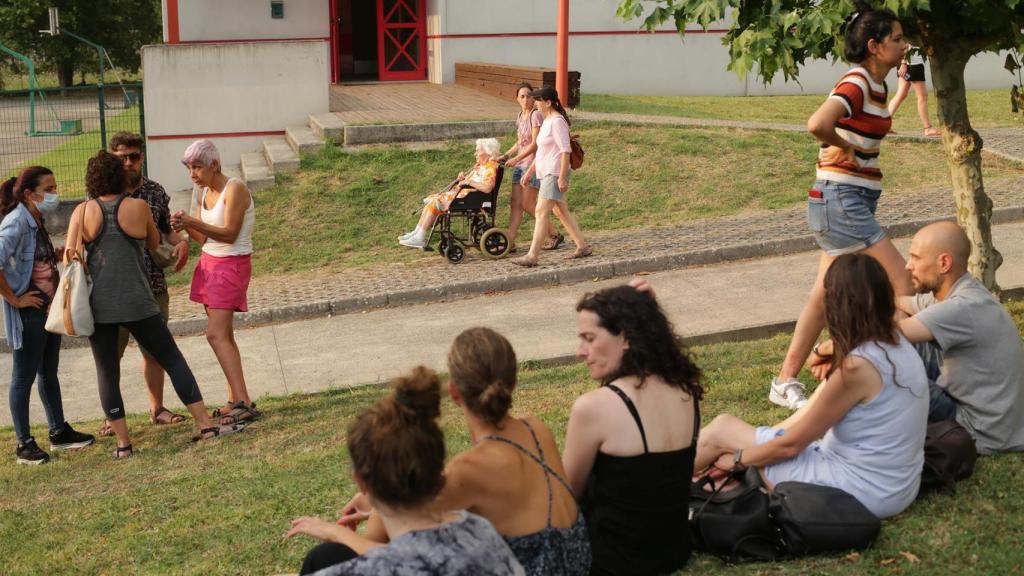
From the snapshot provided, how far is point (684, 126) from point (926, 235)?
40.2 feet

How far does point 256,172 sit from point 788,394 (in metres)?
11.3

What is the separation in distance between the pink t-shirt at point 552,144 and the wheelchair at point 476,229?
837 millimetres

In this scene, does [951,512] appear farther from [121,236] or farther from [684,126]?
[684,126]

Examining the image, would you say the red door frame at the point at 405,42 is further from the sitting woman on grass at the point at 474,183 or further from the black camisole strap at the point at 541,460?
the black camisole strap at the point at 541,460

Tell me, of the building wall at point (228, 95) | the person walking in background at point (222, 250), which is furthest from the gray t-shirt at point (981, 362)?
the building wall at point (228, 95)

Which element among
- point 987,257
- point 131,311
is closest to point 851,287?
point 987,257

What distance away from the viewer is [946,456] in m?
5.04

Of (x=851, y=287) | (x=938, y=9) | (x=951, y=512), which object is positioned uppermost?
(x=938, y=9)

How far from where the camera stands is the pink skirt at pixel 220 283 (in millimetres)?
7809

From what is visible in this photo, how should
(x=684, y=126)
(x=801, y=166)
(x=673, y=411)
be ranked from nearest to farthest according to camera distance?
(x=673, y=411), (x=801, y=166), (x=684, y=126)

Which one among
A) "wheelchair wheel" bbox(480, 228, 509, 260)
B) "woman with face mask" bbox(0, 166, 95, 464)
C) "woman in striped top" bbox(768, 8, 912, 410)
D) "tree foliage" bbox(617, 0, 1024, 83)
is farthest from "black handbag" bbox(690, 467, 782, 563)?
"wheelchair wheel" bbox(480, 228, 509, 260)

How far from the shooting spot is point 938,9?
23.2 feet

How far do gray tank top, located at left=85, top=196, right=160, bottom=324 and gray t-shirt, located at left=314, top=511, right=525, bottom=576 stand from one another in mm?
4450

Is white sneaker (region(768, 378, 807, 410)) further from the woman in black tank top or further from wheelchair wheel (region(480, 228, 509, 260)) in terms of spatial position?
wheelchair wheel (region(480, 228, 509, 260))
